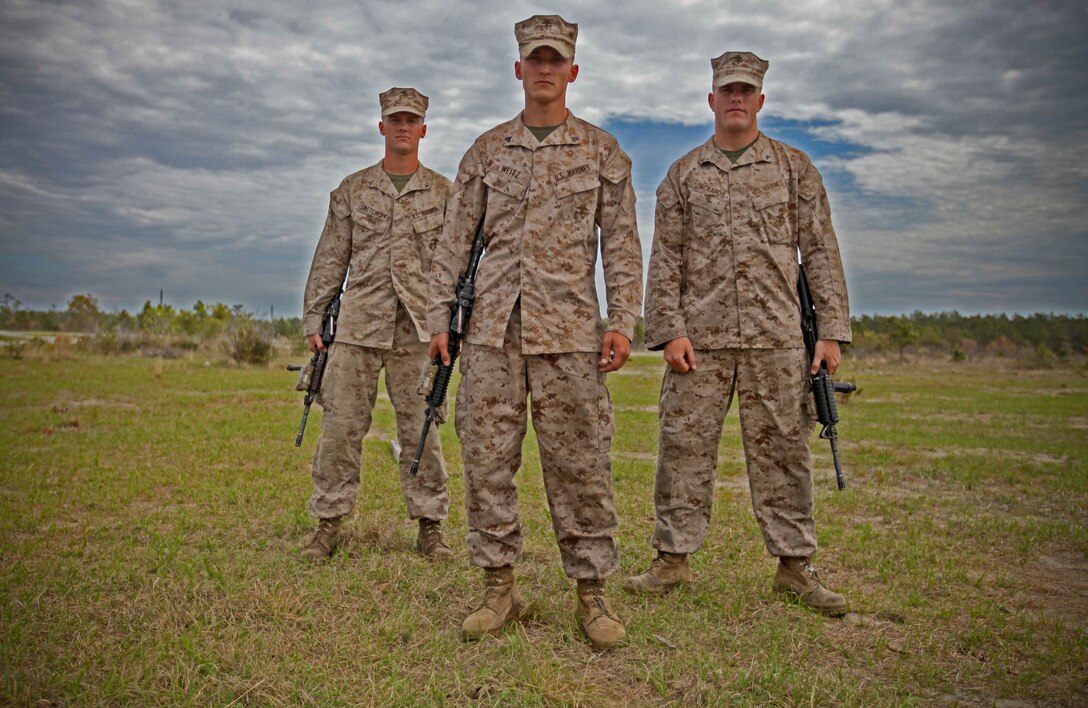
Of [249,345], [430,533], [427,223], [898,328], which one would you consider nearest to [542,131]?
[427,223]

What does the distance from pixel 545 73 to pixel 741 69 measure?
4.10 ft

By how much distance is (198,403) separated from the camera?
1432 cm

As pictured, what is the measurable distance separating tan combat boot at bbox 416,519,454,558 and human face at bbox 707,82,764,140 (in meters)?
3.16

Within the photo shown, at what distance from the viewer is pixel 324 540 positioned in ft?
17.3

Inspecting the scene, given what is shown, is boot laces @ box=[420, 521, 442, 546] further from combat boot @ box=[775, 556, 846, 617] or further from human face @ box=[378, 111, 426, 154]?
human face @ box=[378, 111, 426, 154]

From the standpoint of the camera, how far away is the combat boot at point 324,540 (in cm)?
518

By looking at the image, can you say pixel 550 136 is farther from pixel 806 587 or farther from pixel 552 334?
pixel 806 587

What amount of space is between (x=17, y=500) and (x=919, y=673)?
698cm

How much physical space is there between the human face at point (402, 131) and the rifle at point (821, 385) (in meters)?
2.73

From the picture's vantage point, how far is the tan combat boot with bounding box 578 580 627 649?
374 cm

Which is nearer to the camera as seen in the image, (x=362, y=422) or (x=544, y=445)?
(x=544, y=445)

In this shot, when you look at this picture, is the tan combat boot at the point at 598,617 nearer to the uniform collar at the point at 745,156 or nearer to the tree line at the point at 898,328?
the uniform collar at the point at 745,156

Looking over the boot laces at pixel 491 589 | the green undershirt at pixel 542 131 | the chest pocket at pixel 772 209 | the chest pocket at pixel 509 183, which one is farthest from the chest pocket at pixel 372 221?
the boot laces at pixel 491 589

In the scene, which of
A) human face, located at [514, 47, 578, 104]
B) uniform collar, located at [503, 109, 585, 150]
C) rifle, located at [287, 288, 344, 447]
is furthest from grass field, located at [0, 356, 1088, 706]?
human face, located at [514, 47, 578, 104]
